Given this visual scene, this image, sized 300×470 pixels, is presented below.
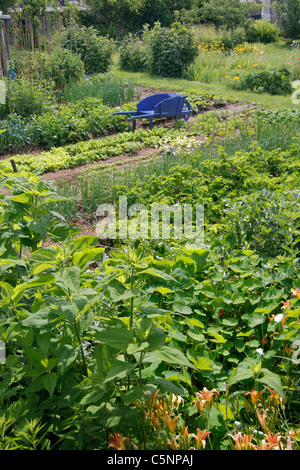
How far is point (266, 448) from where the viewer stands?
1487 millimetres

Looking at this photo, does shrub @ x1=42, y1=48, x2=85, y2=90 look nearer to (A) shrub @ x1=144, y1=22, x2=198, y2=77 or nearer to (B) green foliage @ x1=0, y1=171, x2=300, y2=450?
(A) shrub @ x1=144, y1=22, x2=198, y2=77

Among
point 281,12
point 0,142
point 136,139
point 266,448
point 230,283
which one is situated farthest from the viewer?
point 281,12

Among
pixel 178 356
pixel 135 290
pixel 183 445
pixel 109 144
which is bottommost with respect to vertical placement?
pixel 109 144

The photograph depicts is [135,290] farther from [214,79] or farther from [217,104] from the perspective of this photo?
[214,79]

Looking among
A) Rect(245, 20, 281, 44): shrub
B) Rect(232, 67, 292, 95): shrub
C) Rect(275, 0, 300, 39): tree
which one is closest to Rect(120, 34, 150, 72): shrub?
Rect(232, 67, 292, 95): shrub

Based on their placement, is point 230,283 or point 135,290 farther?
point 230,283

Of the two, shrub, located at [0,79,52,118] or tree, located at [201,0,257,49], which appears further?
tree, located at [201,0,257,49]

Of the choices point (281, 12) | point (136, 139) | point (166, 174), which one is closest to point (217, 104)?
point (136, 139)

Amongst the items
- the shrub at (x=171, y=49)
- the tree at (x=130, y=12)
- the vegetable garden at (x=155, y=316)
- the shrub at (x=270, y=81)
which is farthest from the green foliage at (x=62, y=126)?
the tree at (x=130, y=12)

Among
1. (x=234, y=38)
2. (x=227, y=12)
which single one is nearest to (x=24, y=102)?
(x=234, y=38)

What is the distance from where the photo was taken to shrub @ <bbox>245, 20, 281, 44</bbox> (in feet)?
74.8

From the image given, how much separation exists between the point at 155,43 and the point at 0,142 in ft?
27.9

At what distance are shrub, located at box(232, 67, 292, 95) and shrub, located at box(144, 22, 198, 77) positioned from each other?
2.67 m

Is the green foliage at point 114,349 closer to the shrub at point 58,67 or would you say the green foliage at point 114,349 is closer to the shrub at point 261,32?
the shrub at point 58,67
